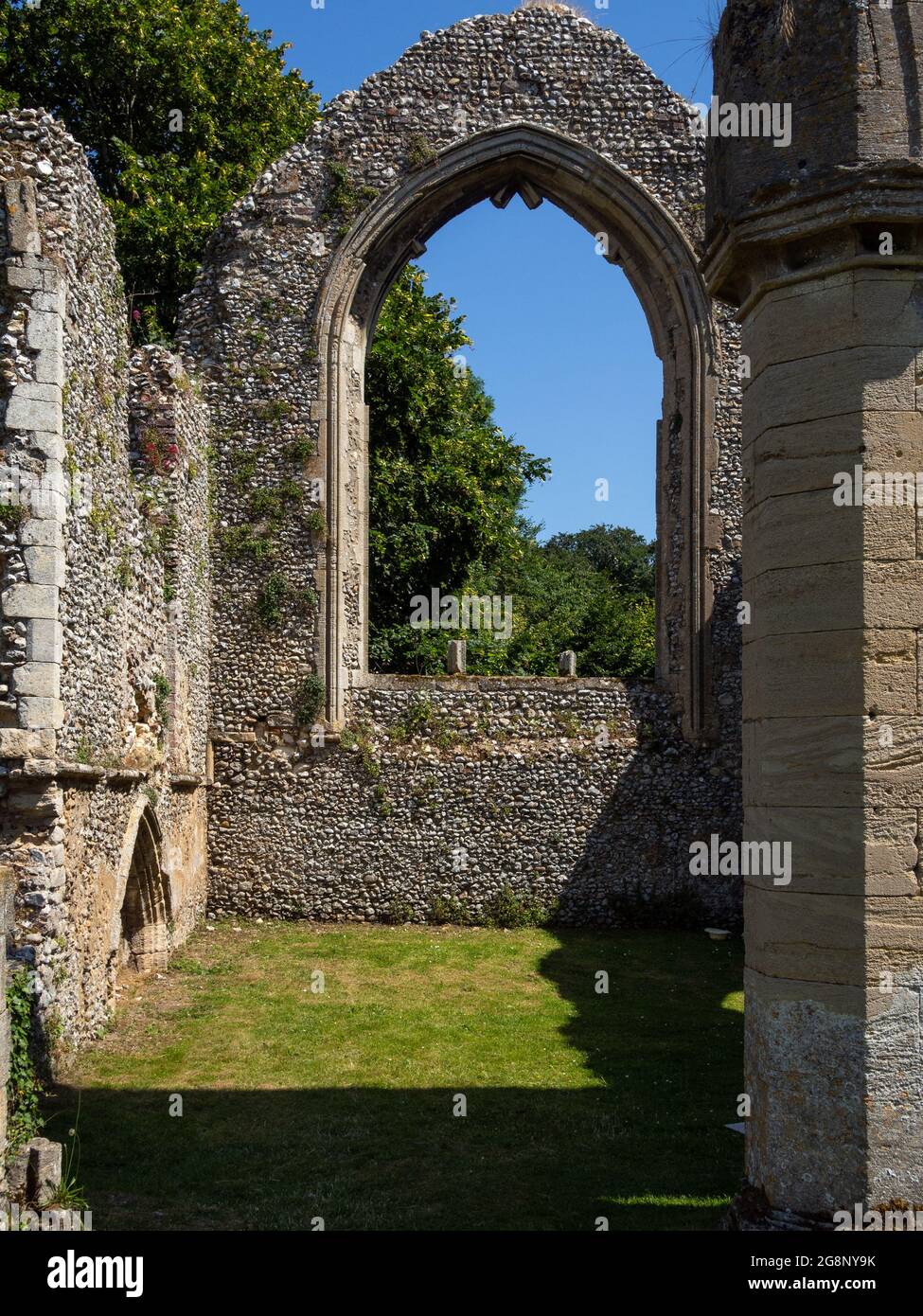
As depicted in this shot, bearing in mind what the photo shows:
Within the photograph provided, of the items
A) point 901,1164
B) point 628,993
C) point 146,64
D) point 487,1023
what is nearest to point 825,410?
point 901,1164

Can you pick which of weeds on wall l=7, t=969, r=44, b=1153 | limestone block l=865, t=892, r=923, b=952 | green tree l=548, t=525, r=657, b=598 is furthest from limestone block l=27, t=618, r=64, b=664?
green tree l=548, t=525, r=657, b=598

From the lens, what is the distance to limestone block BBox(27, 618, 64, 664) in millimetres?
7500

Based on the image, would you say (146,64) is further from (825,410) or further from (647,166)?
(825,410)

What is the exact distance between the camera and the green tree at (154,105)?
17.7 m

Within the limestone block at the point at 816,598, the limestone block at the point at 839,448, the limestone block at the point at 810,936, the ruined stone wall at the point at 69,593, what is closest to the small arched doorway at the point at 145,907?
the ruined stone wall at the point at 69,593

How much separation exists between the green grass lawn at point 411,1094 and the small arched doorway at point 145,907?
0.31 m

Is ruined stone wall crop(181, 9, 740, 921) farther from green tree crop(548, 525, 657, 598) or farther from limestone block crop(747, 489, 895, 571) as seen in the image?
green tree crop(548, 525, 657, 598)

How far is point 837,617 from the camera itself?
4.05 m

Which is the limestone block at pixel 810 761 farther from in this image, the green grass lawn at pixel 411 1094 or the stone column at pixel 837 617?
the green grass lawn at pixel 411 1094

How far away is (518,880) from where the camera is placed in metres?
13.6

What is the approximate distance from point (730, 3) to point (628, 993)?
8.18 meters

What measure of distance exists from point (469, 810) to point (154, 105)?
44.0 feet

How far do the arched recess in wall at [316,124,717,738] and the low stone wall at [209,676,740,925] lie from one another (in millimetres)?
721

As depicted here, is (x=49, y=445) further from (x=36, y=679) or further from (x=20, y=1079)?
(x=20, y=1079)
